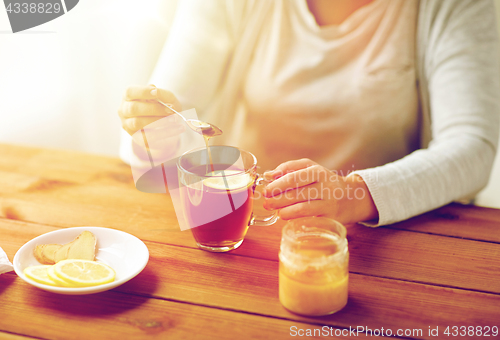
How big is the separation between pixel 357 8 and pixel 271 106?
1.26ft

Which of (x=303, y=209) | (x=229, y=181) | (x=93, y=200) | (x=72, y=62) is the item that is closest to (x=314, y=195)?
(x=303, y=209)

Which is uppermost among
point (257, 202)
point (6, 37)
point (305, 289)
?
point (6, 37)

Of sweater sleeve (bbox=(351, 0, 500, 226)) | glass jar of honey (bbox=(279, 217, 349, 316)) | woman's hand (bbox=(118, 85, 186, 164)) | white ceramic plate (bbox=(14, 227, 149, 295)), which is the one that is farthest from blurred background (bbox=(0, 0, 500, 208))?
glass jar of honey (bbox=(279, 217, 349, 316))

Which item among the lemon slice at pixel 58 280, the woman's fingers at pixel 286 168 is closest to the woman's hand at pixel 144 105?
the woman's fingers at pixel 286 168

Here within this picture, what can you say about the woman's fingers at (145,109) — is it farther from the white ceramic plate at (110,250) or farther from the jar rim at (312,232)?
the jar rim at (312,232)

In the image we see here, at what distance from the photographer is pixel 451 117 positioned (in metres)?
1.04

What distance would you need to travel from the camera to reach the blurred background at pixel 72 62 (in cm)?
180

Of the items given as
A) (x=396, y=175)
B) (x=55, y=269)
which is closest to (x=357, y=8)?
(x=396, y=175)

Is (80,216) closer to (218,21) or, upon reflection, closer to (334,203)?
(334,203)

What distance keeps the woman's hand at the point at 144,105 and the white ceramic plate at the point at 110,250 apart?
0.28 m

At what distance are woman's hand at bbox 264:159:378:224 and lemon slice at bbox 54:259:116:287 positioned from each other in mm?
293

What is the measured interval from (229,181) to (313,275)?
0.71 ft

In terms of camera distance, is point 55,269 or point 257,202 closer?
point 55,269

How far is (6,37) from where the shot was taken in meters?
1.71
